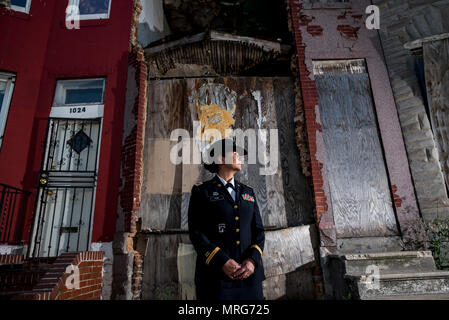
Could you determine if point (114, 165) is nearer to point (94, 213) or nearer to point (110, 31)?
point (94, 213)

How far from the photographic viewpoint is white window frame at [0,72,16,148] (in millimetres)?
5878

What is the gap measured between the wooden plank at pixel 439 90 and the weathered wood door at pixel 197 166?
2480 millimetres

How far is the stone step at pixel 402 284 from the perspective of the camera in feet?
10.3

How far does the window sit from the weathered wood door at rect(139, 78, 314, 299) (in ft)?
4.25

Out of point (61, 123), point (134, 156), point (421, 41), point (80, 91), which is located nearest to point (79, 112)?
point (61, 123)

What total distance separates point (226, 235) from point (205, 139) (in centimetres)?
323

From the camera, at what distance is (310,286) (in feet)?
15.5

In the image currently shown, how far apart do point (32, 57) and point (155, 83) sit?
2887 millimetres

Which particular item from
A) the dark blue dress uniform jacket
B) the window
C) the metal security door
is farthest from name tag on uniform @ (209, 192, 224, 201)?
the window

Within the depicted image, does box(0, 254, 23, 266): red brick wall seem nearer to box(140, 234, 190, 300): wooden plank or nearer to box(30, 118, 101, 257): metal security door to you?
box(30, 118, 101, 257): metal security door

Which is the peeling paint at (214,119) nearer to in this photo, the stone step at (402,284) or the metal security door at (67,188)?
the metal security door at (67,188)

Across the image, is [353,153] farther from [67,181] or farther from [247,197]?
[67,181]

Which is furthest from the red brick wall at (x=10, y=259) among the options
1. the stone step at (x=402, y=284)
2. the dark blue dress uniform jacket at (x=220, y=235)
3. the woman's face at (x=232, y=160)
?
the stone step at (x=402, y=284)

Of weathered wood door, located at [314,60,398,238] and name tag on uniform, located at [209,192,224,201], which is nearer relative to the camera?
name tag on uniform, located at [209,192,224,201]
